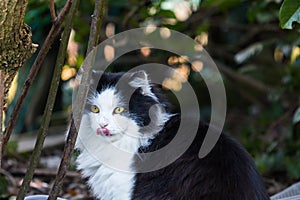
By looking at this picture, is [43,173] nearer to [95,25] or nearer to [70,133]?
[70,133]

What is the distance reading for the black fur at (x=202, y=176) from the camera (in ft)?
6.23

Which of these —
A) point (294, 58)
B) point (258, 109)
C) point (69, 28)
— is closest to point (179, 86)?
point (294, 58)

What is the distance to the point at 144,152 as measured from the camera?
83.1 inches

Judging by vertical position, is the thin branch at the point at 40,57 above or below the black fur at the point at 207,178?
above

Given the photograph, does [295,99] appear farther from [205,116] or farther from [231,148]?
[231,148]

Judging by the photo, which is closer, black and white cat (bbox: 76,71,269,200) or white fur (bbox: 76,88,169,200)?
black and white cat (bbox: 76,71,269,200)

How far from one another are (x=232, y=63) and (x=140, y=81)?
10.0 ft

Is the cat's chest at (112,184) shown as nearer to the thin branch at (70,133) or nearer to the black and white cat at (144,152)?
the black and white cat at (144,152)

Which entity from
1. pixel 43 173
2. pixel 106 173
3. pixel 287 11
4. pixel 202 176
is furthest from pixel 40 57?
pixel 43 173

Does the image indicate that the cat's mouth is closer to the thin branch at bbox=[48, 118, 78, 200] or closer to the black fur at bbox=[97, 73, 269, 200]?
the black fur at bbox=[97, 73, 269, 200]

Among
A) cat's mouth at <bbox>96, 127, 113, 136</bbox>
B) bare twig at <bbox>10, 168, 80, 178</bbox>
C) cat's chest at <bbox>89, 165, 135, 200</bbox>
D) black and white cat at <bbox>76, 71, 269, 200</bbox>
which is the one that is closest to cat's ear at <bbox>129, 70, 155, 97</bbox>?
black and white cat at <bbox>76, 71, 269, 200</bbox>

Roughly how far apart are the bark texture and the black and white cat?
38 cm

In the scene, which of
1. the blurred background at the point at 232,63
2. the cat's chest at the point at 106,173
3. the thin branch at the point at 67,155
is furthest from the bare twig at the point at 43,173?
the thin branch at the point at 67,155

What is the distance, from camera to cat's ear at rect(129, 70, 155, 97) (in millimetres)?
2152
